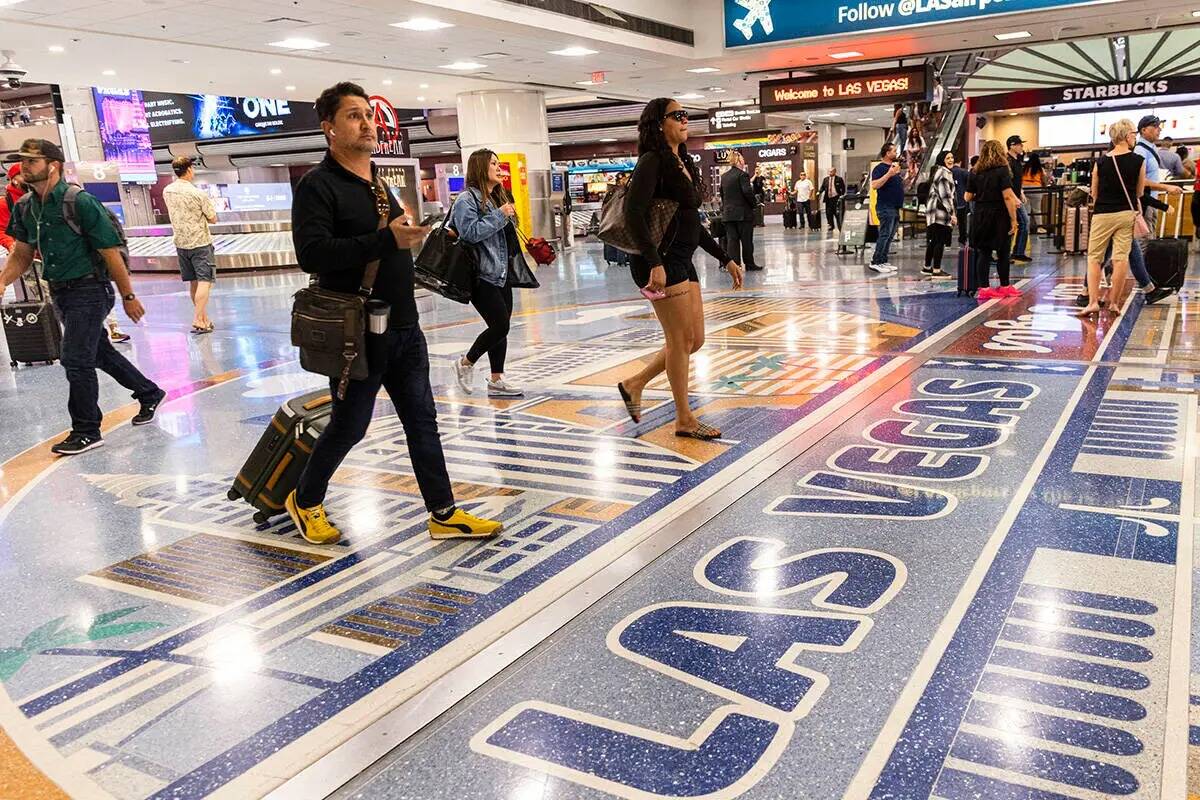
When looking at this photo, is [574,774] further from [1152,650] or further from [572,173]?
[572,173]

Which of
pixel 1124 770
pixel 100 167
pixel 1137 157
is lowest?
pixel 1124 770

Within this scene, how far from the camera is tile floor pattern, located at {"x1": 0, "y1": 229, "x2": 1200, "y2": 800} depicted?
2.14 meters

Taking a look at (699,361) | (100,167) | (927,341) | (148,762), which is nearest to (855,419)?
(699,361)

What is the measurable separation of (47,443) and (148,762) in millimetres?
3921

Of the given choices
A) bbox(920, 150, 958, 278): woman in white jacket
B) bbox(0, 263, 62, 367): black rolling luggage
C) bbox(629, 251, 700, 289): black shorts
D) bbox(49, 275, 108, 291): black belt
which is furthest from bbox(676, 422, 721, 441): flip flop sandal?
bbox(920, 150, 958, 278): woman in white jacket

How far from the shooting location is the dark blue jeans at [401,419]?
11.0ft

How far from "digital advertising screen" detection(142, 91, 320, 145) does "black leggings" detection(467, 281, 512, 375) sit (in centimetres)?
1760

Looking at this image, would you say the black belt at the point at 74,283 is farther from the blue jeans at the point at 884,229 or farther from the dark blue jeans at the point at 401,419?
the blue jeans at the point at 884,229

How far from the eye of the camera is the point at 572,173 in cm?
4334

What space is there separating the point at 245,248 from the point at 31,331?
13.5 m

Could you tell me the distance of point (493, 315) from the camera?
577cm

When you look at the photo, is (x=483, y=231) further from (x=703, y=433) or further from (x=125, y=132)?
(x=125, y=132)

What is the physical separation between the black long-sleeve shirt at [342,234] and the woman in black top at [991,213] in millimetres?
7325

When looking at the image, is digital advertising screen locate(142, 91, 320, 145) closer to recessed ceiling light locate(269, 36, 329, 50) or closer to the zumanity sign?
recessed ceiling light locate(269, 36, 329, 50)
